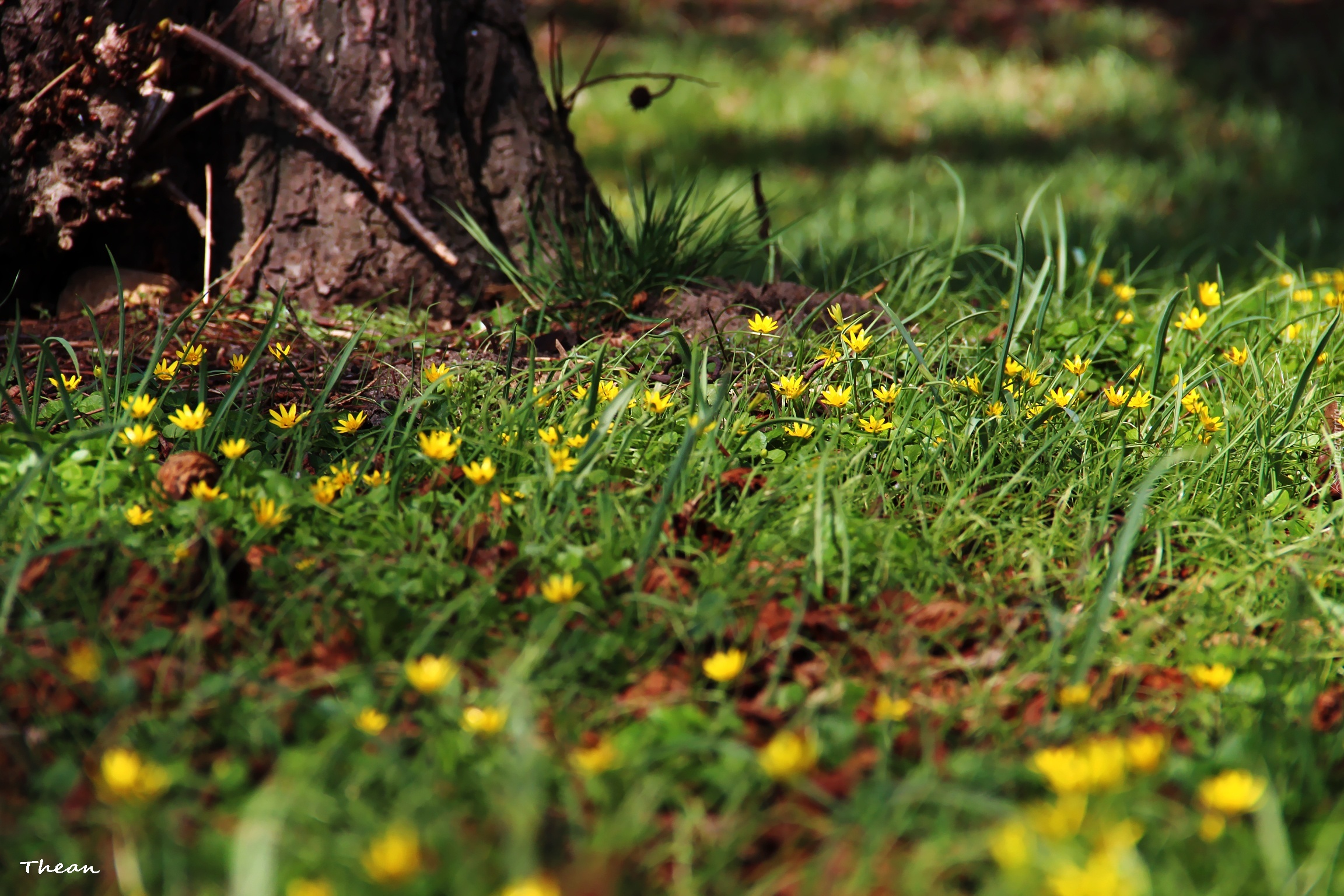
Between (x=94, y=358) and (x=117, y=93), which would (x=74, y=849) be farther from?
(x=117, y=93)

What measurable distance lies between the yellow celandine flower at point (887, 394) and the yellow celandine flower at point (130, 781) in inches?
59.9

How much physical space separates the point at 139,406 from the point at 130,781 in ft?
3.16

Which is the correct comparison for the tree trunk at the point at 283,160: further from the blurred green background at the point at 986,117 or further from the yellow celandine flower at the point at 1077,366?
the yellow celandine flower at the point at 1077,366

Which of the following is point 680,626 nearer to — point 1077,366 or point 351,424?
point 351,424

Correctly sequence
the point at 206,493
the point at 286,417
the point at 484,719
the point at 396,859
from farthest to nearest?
the point at 286,417, the point at 206,493, the point at 484,719, the point at 396,859

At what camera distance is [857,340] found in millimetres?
2330

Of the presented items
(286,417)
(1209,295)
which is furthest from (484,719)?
(1209,295)

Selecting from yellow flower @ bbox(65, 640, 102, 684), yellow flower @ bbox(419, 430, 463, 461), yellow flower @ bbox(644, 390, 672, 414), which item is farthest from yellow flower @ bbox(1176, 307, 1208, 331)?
yellow flower @ bbox(65, 640, 102, 684)

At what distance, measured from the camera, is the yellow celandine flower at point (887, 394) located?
221cm

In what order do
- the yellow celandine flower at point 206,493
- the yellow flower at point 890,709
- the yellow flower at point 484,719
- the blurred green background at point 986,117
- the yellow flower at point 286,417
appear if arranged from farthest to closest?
the blurred green background at point 986,117, the yellow flower at point 286,417, the yellow celandine flower at point 206,493, the yellow flower at point 890,709, the yellow flower at point 484,719

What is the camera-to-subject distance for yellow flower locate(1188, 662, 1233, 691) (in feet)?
5.06

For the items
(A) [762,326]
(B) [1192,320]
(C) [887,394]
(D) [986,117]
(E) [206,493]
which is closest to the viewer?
(E) [206,493]

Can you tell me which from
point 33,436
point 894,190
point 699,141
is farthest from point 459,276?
point 699,141

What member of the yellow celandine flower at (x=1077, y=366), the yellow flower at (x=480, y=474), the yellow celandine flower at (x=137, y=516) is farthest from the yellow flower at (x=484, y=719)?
the yellow celandine flower at (x=1077, y=366)
